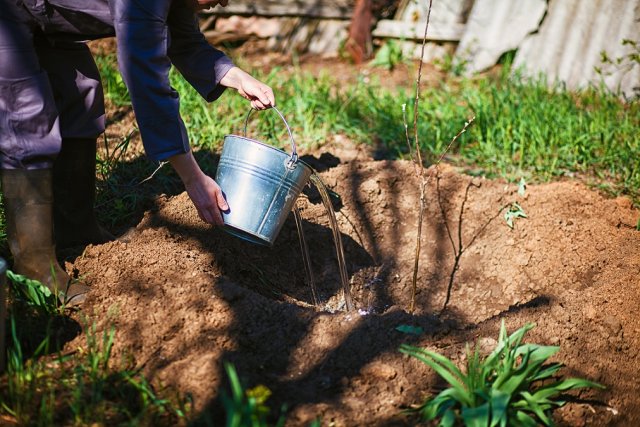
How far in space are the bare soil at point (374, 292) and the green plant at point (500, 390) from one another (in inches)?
3.7

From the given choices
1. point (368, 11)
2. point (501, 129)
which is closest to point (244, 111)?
point (501, 129)

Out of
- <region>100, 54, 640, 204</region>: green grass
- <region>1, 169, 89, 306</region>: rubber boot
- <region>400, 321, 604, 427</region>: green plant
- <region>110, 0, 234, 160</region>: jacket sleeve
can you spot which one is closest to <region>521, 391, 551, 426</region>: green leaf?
<region>400, 321, 604, 427</region>: green plant

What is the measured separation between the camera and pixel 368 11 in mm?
5703

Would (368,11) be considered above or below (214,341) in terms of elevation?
above

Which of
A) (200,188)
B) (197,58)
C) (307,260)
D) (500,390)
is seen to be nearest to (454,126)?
(307,260)

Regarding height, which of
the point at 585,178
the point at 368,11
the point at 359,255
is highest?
→ the point at 368,11

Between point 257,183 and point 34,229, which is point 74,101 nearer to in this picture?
point 34,229

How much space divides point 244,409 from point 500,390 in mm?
741

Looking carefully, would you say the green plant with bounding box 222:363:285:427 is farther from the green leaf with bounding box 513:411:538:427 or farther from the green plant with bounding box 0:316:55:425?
the green leaf with bounding box 513:411:538:427

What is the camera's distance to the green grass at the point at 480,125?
3.92 m

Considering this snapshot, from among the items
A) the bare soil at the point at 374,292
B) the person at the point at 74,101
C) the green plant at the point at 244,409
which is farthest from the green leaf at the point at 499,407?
the person at the point at 74,101

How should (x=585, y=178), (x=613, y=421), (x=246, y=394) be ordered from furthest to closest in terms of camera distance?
(x=585, y=178)
(x=613, y=421)
(x=246, y=394)

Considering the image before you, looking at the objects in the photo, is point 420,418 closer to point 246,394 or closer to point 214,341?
point 246,394

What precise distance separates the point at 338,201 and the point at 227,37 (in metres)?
2.69
